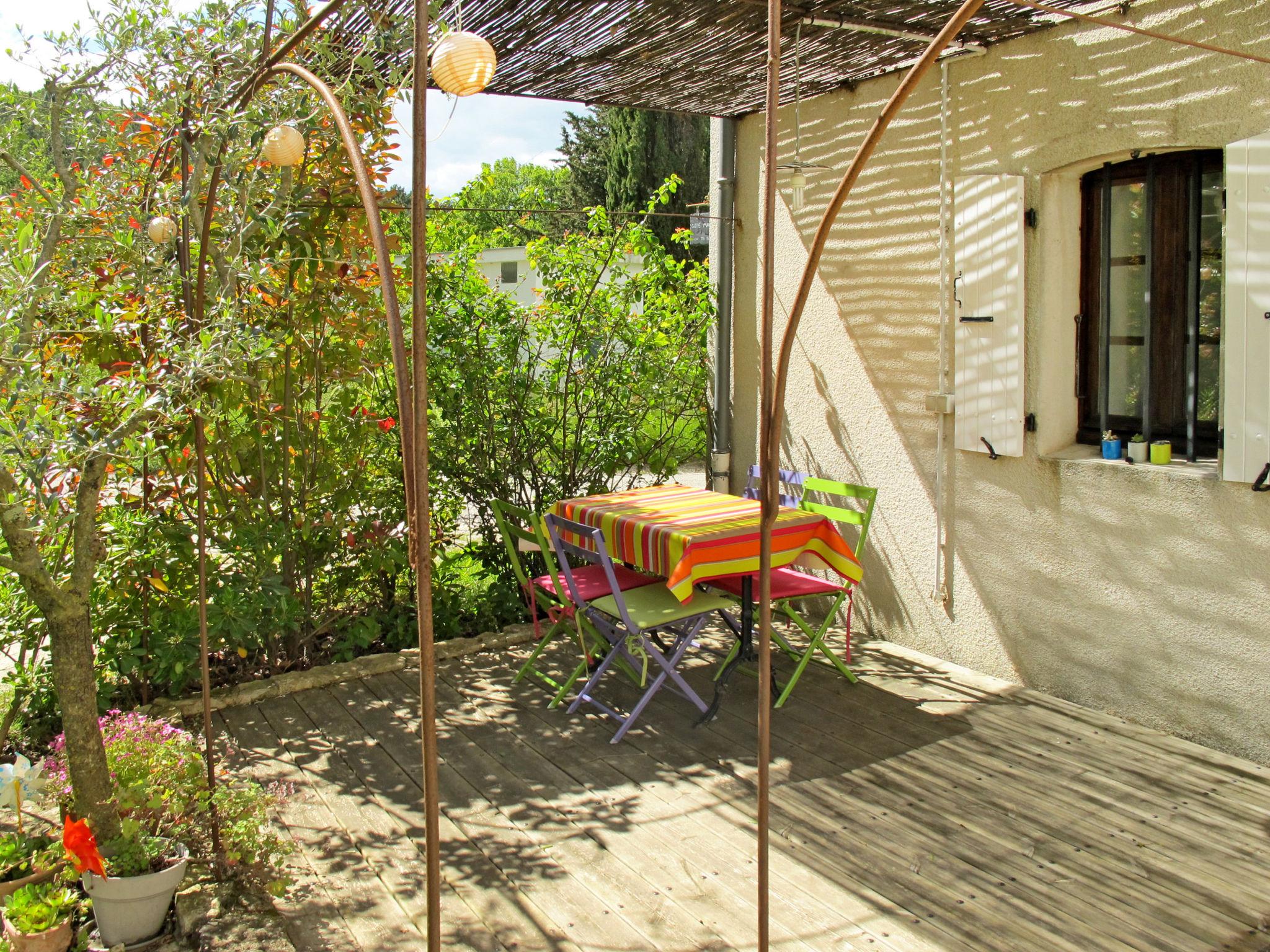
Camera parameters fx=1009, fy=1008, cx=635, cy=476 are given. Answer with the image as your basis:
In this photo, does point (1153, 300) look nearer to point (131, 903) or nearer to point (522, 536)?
point (522, 536)

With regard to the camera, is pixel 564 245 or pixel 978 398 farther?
pixel 564 245

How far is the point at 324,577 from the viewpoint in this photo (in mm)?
5246

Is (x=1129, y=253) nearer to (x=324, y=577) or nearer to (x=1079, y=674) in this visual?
(x=1079, y=674)

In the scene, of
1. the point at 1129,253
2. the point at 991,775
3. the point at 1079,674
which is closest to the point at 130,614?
the point at 991,775

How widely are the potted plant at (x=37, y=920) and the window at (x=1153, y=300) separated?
4149 mm

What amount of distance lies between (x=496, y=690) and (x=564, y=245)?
8.58ft

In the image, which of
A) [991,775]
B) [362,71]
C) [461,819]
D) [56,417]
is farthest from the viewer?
[362,71]

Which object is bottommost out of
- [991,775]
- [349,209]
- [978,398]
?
[991,775]

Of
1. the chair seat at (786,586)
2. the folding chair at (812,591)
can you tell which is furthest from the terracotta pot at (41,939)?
the chair seat at (786,586)

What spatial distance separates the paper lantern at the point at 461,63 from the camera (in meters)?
1.96

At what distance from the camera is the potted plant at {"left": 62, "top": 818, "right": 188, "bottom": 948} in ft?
8.85

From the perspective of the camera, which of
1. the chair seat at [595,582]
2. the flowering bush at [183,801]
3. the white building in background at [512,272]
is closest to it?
the flowering bush at [183,801]

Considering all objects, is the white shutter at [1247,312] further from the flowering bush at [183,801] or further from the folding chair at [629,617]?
the flowering bush at [183,801]

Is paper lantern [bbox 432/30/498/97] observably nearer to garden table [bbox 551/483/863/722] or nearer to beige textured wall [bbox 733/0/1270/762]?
garden table [bbox 551/483/863/722]
